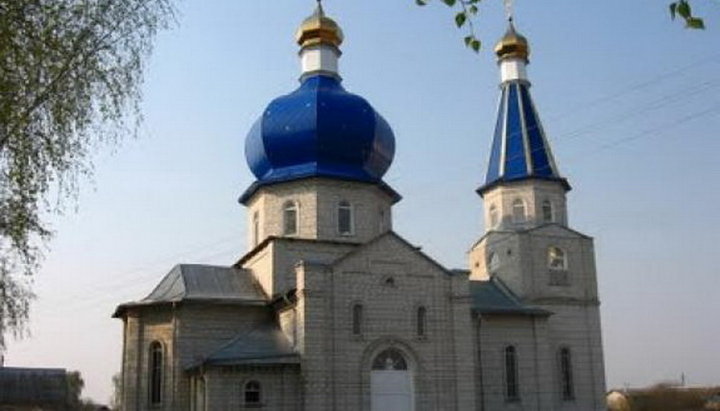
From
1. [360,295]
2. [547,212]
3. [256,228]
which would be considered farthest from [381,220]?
[547,212]

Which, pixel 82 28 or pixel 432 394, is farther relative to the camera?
pixel 432 394

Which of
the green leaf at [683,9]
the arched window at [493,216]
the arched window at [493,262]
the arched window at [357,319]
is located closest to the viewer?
the green leaf at [683,9]

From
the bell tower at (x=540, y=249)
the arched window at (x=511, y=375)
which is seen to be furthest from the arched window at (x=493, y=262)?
the arched window at (x=511, y=375)

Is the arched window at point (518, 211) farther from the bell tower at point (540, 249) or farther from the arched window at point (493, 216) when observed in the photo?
the arched window at point (493, 216)

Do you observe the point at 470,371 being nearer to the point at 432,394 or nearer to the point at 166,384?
the point at 432,394

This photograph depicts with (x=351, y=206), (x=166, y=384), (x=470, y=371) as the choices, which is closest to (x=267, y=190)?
(x=351, y=206)

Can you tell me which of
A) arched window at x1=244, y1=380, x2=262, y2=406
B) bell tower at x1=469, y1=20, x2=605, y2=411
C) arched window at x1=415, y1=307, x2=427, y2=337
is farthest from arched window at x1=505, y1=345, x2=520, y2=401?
arched window at x1=244, y1=380, x2=262, y2=406

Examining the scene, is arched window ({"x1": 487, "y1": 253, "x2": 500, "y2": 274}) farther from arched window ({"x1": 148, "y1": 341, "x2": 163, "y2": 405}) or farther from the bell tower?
arched window ({"x1": 148, "y1": 341, "x2": 163, "y2": 405})

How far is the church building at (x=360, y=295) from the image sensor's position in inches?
827

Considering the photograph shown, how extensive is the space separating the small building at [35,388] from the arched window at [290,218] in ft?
87.6

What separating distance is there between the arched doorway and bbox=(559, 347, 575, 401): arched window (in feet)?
19.2

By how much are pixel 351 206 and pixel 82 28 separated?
16.1m

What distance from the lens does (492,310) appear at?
24125 millimetres

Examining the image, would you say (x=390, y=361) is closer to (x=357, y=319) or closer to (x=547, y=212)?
(x=357, y=319)
